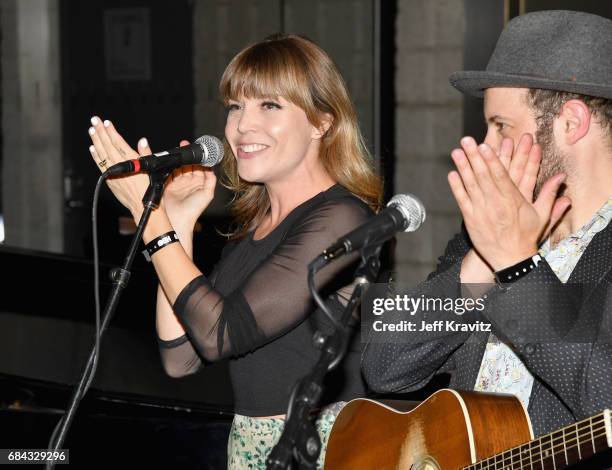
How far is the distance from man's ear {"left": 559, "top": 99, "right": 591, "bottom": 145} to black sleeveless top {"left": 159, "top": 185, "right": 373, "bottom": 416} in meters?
0.56

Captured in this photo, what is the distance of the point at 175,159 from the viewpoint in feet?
6.88

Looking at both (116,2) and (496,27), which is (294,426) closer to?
(496,27)

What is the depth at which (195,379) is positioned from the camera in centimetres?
349

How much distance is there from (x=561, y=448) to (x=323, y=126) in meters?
1.02

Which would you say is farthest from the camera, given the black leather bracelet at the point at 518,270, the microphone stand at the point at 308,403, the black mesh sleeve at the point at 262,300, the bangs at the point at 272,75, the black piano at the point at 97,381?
the black piano at the point at 97,381

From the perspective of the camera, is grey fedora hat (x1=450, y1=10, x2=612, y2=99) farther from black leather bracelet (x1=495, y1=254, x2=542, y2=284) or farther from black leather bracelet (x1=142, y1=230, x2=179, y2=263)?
black leather bracelet (x1=142, y1=230, x2=179, y2=263)

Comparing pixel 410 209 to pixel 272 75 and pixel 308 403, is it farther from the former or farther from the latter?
pixel 272 75

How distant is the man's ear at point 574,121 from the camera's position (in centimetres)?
187

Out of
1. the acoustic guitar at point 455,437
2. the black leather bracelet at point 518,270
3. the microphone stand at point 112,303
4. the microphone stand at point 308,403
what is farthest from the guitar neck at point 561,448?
the microphone stand at point 112,303

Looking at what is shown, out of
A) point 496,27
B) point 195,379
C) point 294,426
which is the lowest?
point 195,379

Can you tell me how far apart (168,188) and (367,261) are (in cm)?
96

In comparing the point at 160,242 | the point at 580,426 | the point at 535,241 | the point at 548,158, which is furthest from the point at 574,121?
the point at 160,242

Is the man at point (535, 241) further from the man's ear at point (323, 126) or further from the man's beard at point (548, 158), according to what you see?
the man's ear at point (323, 126)

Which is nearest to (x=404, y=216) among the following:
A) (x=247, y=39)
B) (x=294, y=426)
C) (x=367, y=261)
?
(x=367, y=261)
